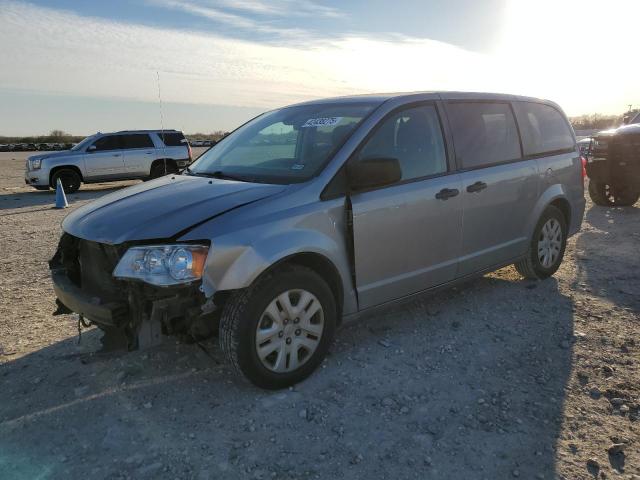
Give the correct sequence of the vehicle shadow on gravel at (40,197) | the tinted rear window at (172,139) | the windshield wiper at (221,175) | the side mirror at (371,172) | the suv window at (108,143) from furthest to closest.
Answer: the tinted rear window at (172,139) → the suv window at (108,143) → the vehicle shadow on gravel at (40,197) → the windshield wiper at (221,175) → the side mirror at (371,172)

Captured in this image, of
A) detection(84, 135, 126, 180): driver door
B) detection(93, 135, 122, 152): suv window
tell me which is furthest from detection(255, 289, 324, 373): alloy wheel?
detection(93, 135, 122, 152): suv window

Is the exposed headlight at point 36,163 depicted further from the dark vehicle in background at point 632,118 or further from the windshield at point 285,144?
the dark vehicle in background at point 632,118

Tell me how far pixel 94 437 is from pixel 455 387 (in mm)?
2147

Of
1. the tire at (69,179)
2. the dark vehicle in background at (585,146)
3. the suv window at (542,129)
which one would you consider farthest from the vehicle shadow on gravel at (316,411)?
the tire at (69,179)

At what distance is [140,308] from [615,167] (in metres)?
9.35

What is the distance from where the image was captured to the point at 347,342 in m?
4.00

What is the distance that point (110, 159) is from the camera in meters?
15.6

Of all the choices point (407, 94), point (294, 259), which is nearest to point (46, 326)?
point (294, 259)

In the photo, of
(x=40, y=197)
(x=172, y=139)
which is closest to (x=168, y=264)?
(x=40, y=197)

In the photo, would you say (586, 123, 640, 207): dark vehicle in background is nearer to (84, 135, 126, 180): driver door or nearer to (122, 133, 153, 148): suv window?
(122, 133, 153, 148): suv window

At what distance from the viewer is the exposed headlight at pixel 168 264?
286 cm

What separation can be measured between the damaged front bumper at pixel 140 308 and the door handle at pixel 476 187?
2357 millimetres

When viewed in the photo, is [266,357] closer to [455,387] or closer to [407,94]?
[455,387]

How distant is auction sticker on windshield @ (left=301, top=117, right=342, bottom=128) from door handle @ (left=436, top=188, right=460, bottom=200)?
955 mm
